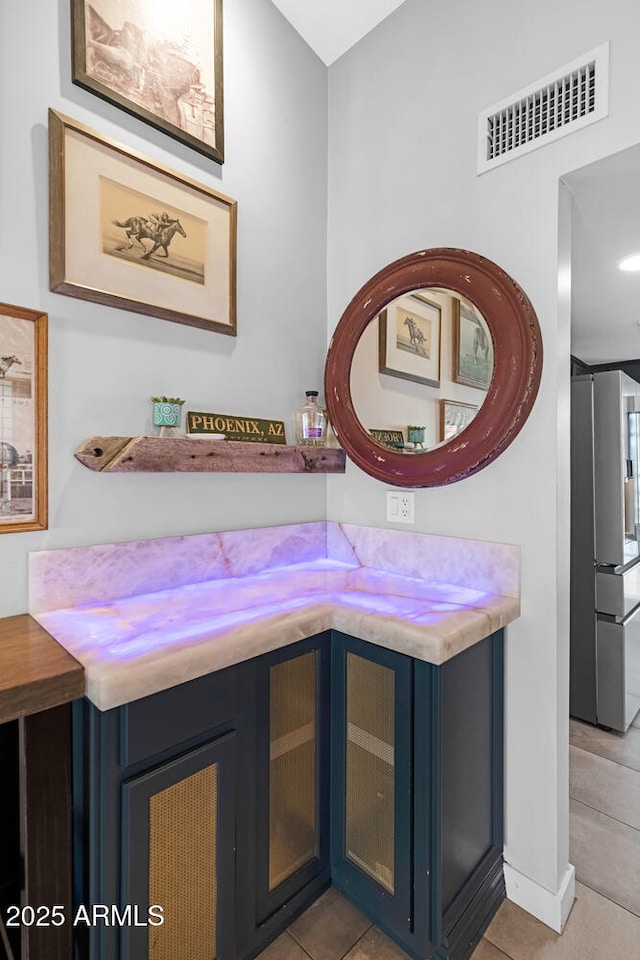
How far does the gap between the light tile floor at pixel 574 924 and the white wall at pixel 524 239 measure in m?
0.10

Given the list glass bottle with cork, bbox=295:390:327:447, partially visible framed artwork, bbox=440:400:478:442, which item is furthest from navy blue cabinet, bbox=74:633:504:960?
glass bottle with cork, bbox=295:390:327:447

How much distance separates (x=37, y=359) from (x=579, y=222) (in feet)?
6.22

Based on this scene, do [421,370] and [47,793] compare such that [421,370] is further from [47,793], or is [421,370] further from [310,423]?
[47,793]

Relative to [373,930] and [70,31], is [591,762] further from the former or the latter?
[70,31]

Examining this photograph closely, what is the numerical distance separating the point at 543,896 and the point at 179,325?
7.02ft

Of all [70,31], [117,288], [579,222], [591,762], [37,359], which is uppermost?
[70,31]

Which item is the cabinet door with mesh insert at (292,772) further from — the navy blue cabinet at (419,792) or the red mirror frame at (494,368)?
the red mirror frame at (494,368)

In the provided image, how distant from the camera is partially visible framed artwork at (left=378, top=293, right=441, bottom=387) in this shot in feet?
5.59

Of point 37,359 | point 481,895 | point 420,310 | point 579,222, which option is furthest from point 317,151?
point 481,895

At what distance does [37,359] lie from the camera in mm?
1316

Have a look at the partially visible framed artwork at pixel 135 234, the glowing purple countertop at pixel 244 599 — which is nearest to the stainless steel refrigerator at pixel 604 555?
the glowing purple countertop at pixel 244 599

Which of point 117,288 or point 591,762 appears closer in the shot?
point 117,288

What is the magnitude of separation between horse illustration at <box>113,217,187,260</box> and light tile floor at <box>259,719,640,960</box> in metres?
2.09

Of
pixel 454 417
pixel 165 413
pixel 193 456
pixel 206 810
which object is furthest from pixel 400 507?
pixel 206 810
